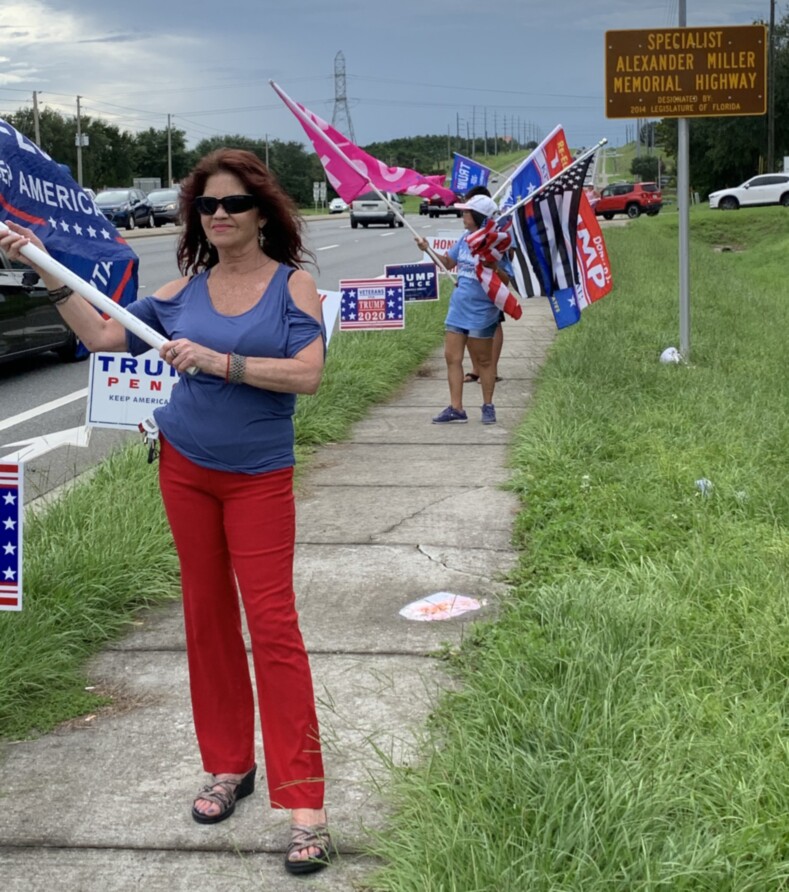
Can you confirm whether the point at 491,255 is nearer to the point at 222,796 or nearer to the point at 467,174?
the point at 222,796

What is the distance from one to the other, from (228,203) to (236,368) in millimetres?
466

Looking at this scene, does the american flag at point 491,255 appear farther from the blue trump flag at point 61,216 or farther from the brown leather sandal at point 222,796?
the brown leather sandal at point 222,796

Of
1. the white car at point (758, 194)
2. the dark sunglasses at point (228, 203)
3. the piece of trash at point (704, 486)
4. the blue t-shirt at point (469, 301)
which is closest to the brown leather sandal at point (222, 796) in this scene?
the dark sunglasses at point (228, 203)

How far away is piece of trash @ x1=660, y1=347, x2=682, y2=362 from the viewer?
11.6m

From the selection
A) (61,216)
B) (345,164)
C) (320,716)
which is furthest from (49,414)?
(320,716)

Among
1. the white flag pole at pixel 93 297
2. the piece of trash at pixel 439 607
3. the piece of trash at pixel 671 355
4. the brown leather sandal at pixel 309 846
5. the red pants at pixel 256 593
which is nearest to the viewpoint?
the brown leather sandal at pixel 309 846

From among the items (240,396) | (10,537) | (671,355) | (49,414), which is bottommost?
(49,414)

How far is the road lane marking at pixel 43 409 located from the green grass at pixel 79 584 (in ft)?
8.26

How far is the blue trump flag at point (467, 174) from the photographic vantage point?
17.1 metres

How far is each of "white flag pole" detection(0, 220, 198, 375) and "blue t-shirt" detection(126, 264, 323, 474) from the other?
0.31 feet

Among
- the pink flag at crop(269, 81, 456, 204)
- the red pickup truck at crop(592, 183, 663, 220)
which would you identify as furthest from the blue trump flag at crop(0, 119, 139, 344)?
the red pickup truck at crop(592, 183, 663, 220)

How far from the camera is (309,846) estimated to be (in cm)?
334

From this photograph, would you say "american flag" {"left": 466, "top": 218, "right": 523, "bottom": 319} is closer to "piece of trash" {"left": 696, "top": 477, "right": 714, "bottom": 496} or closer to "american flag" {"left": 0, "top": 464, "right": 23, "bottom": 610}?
"piece of trash" {"left": 696, "top": 477, "right": 714, "bottom": 496}

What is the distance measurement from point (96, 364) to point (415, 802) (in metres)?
3.49
